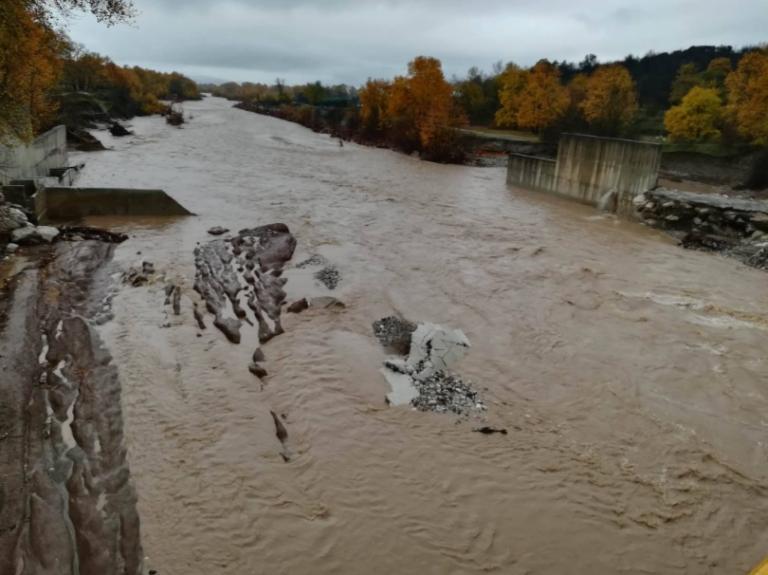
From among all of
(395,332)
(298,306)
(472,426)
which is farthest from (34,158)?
(472,426)

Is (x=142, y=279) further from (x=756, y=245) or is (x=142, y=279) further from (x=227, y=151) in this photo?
(x=227, y=151)

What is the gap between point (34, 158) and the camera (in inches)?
974

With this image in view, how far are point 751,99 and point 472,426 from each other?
4603 centimetres

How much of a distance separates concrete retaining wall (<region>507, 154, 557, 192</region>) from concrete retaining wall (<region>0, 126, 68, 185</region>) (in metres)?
28.0

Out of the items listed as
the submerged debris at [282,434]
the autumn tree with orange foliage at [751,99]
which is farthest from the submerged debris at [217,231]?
the autumn tree with orange foliage at [751,99]

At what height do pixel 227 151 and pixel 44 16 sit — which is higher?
pixel 44 16

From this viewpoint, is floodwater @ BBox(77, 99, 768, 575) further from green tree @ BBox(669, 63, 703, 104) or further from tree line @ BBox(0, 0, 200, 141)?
green tree @ BBox(669, 63, 703, 104)

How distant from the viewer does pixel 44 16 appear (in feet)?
44.4

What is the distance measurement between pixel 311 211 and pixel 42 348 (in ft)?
53.4

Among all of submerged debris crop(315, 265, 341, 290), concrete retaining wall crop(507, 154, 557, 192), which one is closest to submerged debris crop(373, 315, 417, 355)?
submerged debris crop(315, 265, 341, 290)

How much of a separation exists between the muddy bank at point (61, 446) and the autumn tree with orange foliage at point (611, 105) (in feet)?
180

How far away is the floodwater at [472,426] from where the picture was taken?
23.8ft

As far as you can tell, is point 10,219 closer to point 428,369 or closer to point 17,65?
point 17,65

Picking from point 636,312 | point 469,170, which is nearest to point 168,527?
point 636,312
